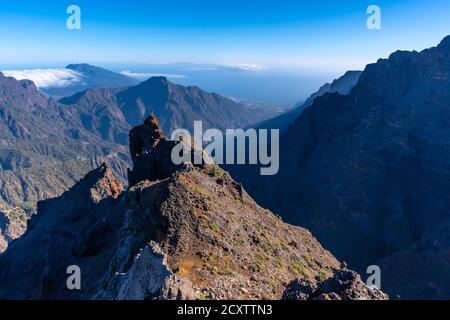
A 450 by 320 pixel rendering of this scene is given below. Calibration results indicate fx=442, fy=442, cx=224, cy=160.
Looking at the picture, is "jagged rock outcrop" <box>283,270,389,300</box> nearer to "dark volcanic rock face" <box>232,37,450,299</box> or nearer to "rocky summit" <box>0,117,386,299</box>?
"rocky summit" <box>0,117,386,299</box>

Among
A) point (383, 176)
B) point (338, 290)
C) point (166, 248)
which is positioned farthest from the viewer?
point (383, 176)

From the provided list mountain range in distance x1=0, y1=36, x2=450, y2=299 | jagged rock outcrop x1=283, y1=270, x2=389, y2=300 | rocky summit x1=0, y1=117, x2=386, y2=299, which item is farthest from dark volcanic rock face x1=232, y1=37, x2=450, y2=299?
jagged rock outcrop x1=283, y1=270, x2=389, y2=300

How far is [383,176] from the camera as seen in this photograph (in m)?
144

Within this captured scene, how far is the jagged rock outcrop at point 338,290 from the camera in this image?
85.8ft

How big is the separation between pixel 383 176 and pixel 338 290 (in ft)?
411

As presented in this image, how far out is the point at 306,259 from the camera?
2136 inches

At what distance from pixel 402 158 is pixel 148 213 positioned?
122m

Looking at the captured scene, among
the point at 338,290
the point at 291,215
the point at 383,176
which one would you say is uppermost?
the point at 338,290

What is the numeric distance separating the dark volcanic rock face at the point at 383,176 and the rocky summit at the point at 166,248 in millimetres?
43796

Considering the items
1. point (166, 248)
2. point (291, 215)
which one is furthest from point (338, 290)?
point (291, 215)

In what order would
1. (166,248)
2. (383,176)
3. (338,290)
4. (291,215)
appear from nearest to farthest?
(338,290), (166,248), (383,176), (291,215)

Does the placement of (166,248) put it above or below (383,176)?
above

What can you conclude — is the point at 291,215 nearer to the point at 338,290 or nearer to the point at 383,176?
the point at 383,176
